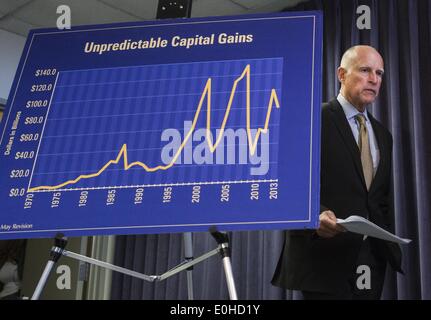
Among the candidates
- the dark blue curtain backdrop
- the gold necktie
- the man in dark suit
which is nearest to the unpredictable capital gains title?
the man in dark suit

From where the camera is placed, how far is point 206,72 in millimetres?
1403

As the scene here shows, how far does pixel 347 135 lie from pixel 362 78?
29cm

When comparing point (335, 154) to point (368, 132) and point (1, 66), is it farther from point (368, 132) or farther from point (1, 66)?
point (1, 66)

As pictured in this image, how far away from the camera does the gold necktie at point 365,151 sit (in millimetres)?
1713

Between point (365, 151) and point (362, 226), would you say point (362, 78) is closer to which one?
point (365, 151)

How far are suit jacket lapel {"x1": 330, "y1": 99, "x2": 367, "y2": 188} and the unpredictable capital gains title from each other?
462mm

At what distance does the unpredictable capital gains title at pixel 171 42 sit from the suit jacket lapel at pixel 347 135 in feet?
1.52

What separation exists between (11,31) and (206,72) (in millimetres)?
2587

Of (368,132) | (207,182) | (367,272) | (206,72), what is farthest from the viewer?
(368,132)

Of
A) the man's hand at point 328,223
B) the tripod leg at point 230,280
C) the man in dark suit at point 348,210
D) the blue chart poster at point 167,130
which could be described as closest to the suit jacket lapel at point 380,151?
the man in dark suit at point 348,210

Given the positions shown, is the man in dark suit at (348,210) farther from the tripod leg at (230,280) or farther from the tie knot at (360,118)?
the tripod leg at (230,280)

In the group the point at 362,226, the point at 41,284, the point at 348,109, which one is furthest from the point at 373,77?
the point at 41,284

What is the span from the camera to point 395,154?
2.45 metres
